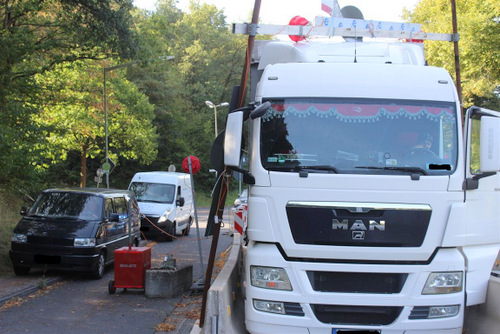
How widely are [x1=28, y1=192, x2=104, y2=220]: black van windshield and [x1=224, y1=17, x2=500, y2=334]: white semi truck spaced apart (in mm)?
7024

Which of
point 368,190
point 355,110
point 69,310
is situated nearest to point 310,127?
point 355,110

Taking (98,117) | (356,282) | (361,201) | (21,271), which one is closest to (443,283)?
(356,282)

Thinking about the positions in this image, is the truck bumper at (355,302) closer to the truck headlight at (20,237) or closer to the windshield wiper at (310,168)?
the windshield wiper at (310,168)

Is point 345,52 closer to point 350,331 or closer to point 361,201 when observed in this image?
point 361,201

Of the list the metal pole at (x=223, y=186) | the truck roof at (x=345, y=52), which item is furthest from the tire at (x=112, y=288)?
the truck roof at (x=345, y=52)

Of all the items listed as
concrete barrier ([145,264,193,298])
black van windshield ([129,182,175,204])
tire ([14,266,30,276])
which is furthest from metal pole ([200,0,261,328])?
black van windshield ([129,182,175,204])

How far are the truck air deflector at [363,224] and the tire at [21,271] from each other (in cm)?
798

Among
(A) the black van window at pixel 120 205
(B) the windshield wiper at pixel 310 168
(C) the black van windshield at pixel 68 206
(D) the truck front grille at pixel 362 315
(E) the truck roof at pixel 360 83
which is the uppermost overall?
(E) the truck roof at pixel 360 83

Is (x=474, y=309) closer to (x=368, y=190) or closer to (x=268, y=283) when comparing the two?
(x=368, y=190)

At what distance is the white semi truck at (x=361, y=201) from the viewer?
Answer: 5.11 metres

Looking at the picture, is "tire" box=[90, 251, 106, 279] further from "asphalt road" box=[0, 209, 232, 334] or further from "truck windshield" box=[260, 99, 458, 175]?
"truck windshield" box=[260, 99, 458, 175]

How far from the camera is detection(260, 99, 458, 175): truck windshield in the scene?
536 cm

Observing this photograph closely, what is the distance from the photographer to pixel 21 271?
442 inches

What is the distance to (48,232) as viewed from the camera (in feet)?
36.0
